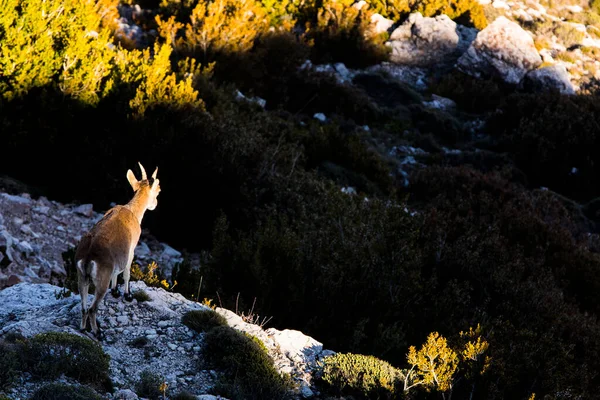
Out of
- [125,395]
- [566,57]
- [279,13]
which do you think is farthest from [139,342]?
[566,57]

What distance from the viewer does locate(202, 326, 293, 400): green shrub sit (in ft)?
14.1

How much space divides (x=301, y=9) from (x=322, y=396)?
59.3ft

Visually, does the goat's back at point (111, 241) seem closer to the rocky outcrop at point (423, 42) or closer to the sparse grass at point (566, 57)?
the rocky outcrop at point (423, 42)

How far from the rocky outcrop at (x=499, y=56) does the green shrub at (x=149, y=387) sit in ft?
58.8

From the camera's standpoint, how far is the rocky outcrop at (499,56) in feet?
65.9

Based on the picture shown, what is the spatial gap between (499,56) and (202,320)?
17527 mm

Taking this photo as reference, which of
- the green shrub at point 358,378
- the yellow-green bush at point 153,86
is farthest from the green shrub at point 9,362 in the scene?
the yellow-green bush at point 153,86

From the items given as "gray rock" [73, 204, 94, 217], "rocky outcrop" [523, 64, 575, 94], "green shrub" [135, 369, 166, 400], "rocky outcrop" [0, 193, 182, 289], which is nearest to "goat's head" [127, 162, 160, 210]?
"green shrub" [135, 369, 166, 400]

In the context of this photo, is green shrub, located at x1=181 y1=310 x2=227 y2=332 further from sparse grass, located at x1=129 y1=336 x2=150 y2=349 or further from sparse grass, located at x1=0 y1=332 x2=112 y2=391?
sparse grass, located at x1=0 y1=332 x2=112 y2=391

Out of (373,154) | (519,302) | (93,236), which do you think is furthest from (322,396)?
(373,154)

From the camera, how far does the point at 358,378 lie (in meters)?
4.66

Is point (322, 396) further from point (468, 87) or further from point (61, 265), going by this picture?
point (468, 87)

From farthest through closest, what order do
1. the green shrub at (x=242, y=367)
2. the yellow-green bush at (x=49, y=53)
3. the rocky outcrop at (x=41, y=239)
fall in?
the yellow-green bush at (x=49, y=53) < the rocky outcrop at (x=41, y=239) < the green shrub at (x=242, y=367)

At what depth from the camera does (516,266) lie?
8188mm
